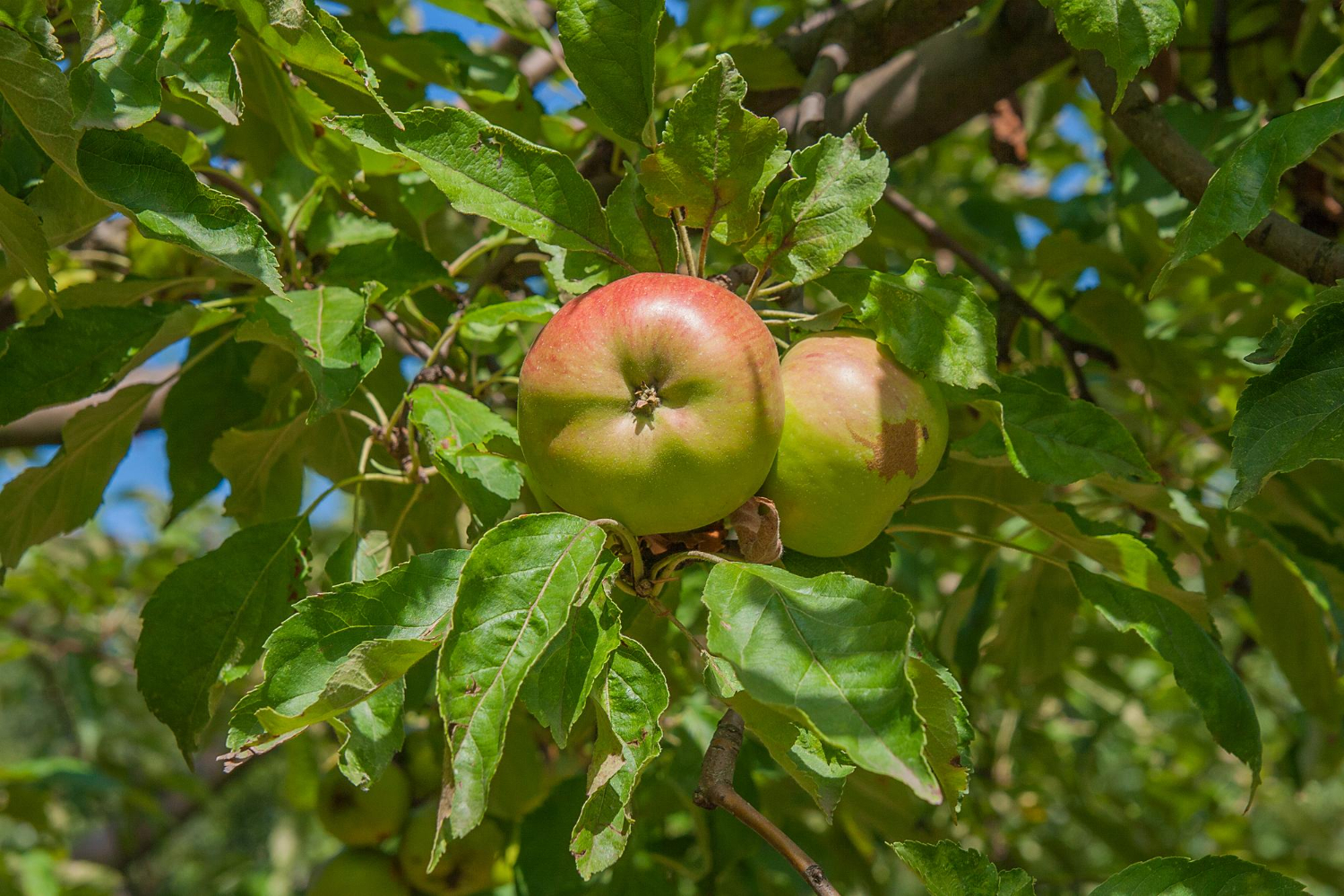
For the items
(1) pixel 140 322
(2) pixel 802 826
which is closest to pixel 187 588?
(1) pixel 140 322

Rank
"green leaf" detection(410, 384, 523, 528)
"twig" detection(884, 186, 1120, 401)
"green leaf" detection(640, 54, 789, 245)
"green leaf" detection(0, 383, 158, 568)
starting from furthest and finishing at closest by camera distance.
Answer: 1. "twig" detection(884, 186, 1120, 401)
2. "green leaf" detection(0, 383, 158, 568)
3. "green leaf" detection(410, 384, 523, 528)
4. "green leaf" detection(640, 54, 789, 245)

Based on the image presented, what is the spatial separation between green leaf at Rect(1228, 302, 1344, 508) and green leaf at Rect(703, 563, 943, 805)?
0.36 m

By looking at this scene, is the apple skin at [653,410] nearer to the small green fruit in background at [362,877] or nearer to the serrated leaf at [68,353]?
the serrated leaf at [68,353]

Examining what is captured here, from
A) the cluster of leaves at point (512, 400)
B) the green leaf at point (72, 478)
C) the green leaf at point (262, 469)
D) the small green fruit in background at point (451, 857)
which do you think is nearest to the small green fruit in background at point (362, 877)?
the small green fruit in background at point (451, 857)

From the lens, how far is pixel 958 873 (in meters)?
0.91

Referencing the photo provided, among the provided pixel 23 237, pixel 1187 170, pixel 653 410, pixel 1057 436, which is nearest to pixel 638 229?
pixel 653 410

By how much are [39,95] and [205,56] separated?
15cm

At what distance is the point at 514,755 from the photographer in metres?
1.85

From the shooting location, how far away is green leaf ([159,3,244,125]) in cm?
100

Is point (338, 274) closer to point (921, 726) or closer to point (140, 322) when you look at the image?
point (140, 322)

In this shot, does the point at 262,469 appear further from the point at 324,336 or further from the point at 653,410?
the point at 653,410

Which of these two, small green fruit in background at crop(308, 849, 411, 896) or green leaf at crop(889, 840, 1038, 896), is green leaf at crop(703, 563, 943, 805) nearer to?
green leaf at crop(889, 840, 1038, 896)

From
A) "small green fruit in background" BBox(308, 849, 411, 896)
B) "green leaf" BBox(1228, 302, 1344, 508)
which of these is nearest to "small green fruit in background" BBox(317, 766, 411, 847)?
"small green fruit in background" BBox(308, 849, 411, 896)

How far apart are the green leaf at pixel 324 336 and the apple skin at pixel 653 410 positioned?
0.25 m
